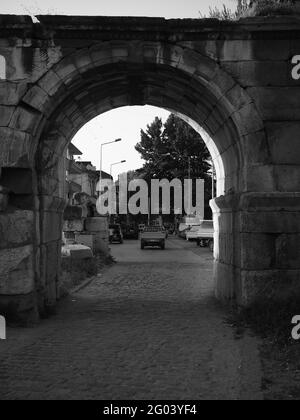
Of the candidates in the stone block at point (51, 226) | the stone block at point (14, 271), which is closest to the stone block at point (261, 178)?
the stone block at point (51, 226)

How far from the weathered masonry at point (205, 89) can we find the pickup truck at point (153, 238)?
79.0 ft

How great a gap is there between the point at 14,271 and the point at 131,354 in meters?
2.60

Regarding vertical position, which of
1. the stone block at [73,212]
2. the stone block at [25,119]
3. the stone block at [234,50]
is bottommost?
the stone block at [73,212]

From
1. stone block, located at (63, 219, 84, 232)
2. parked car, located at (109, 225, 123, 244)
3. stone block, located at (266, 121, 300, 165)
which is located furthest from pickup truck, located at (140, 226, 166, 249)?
stone block, located at (266, 121, 300, 165)

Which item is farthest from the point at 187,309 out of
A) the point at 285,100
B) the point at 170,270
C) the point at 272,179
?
the point at 170,270

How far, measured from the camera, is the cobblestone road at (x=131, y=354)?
4.94 metres

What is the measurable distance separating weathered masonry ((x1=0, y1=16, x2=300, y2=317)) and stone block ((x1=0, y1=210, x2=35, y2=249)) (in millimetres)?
16

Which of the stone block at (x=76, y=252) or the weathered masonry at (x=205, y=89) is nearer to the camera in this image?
the weathered masonry at (x=205, y=89)

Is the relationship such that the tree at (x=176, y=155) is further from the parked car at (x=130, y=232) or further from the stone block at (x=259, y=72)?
the stone block at (x=259, y=72)

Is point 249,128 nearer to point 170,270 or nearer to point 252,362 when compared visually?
point 252,362

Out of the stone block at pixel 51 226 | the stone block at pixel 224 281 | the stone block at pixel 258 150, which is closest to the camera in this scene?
the stone block at pixel 258 150

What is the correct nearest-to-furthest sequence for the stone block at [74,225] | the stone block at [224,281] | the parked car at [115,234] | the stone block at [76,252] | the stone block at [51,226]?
the stone block at [224,281] → the stone block at [51,226] → the stone block at [76,252] → the stone block at [74,225] → the parked car at [115,234]

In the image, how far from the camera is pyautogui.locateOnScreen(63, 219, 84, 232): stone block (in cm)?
1902

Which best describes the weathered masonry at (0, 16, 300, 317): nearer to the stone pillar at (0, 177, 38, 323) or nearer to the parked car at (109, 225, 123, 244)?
the stone pillar at (0, 177, 38, 323)
